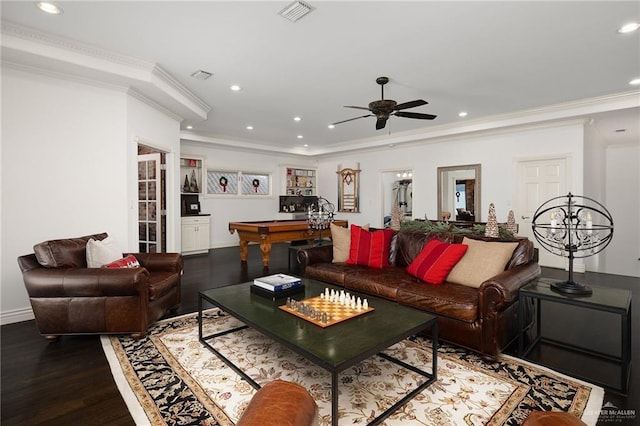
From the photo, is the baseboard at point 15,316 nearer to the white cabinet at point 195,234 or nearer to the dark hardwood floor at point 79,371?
the dark hardwood floor at point 79,371

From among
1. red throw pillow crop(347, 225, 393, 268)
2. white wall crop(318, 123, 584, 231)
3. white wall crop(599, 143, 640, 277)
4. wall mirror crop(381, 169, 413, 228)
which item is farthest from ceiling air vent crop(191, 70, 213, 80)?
white wall crop(599, 143, 640, 277)

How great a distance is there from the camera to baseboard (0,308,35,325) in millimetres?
3096

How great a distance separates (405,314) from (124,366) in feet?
6.79

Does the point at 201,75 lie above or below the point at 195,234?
above

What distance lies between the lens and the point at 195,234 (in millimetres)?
7125

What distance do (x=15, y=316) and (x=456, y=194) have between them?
8.43m

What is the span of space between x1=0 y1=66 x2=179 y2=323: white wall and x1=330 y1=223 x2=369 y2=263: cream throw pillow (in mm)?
2635

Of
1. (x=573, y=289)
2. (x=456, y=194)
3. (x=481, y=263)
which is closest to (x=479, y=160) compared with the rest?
(x=456, y=194)

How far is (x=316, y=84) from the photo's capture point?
4230 millimetres

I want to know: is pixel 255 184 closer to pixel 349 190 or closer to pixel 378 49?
pixel 349 190

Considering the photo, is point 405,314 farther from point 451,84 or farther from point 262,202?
point 262,202

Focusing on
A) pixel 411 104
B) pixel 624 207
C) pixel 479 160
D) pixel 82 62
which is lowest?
pixel 624 207

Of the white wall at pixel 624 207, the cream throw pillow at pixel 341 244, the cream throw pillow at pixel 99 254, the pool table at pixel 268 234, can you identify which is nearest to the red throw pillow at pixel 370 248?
the cream throw pillow at pixel 341 244

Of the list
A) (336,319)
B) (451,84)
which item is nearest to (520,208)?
(451,84)
